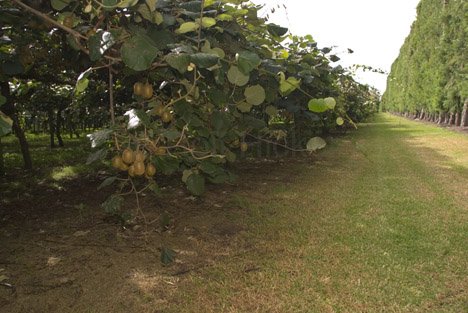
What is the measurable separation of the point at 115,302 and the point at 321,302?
1433 millimetres

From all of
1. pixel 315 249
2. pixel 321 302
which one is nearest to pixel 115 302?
pixel 321 302

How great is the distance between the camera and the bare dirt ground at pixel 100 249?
2631 millimetres

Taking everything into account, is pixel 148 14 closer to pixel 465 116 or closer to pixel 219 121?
pixel 219 121

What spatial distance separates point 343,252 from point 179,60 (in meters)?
2.46

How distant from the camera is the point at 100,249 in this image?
11.3 feet

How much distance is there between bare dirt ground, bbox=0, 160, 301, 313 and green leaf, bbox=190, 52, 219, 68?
1.34m

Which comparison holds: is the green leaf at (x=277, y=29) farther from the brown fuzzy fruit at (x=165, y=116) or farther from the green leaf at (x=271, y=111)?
the brown fuzzy fruit at (x=165, y=116)

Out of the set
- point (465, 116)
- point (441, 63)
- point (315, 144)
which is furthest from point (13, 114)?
point (441, 63)

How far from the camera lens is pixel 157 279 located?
9.46ft

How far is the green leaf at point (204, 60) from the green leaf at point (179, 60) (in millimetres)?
36

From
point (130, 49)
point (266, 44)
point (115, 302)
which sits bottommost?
point (115, 302)

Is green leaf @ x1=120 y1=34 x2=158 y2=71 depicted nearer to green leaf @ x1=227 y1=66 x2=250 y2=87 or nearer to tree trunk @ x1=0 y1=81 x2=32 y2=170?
green leaf @ x1=227 y1=66 x2=250 y2=87

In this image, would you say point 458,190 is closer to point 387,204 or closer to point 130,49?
point 387,204

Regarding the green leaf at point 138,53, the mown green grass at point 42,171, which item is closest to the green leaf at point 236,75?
the green leaf at point 138,53
